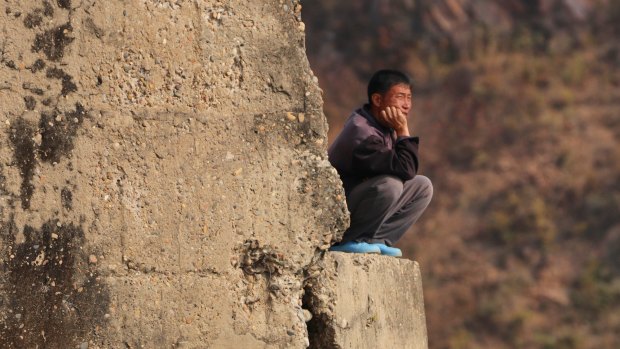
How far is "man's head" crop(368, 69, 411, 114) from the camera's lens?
4.96 meters

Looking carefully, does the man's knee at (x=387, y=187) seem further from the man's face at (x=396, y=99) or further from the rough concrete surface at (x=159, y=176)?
the rough concrete surface at (x=159, y=176)

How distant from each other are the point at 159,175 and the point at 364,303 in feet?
2.84

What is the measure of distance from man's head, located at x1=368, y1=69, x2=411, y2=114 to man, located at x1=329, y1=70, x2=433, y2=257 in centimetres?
1

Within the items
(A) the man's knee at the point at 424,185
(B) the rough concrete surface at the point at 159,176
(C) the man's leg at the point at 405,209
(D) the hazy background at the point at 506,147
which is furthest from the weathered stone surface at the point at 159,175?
(D) the hazy background at the point at 506,147

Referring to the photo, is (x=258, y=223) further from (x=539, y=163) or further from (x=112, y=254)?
(x=539, y=163)

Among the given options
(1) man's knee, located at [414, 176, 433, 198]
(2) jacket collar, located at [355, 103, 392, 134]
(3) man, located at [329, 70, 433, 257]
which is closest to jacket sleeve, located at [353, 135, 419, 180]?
(3) man, located at [329, 70, 433, 257]

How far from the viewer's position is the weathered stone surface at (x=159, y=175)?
3455mm

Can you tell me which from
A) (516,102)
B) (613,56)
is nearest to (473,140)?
(516,102)

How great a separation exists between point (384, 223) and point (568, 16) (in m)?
25.1

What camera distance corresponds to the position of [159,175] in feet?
11.9

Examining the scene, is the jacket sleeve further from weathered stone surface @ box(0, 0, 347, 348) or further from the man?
weathered stone surface @ box(0, 0, 347, 348)

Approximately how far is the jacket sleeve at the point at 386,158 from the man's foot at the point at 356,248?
0.27 m

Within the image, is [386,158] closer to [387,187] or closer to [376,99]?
[387,187]

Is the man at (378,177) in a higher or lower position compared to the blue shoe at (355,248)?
higher
